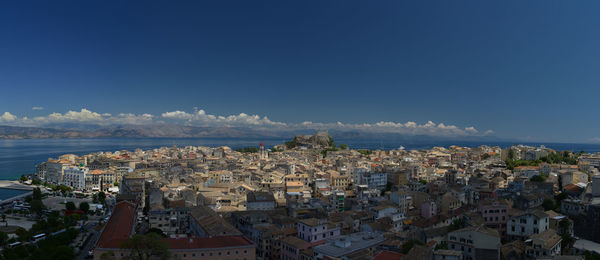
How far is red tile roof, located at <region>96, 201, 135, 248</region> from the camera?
17.9m

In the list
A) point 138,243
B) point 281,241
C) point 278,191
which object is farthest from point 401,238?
point 278,191

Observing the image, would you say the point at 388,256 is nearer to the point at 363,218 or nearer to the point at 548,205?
the point at 363,218

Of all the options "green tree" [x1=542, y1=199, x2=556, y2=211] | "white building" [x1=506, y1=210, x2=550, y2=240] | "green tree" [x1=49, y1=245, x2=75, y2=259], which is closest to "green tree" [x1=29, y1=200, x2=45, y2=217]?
"green tree" [x1=49, y1=245, x2=75, y2=259]

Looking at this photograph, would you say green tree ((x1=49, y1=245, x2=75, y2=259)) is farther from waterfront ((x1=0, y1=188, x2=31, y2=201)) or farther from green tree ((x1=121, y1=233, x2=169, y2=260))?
waterfront ((x1=0, y1=188, x2=31, y2=201))

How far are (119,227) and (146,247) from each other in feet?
21.9

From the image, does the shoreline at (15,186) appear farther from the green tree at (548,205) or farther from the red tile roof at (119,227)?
the green tree at (548,205)

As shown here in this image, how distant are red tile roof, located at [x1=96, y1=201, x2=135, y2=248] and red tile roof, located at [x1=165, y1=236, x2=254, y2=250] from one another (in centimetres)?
251

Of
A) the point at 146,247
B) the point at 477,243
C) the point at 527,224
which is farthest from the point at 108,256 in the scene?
the point at 527,224

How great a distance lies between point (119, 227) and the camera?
2153 centimetres

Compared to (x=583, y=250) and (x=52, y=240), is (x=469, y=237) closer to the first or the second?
(x=583, y=250)

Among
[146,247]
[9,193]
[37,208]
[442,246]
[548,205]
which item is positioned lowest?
[9,193]

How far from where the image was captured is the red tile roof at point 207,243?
1783 centimetres

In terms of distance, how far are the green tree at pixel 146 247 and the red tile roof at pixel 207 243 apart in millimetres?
1170

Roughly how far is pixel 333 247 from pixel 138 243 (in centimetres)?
927
